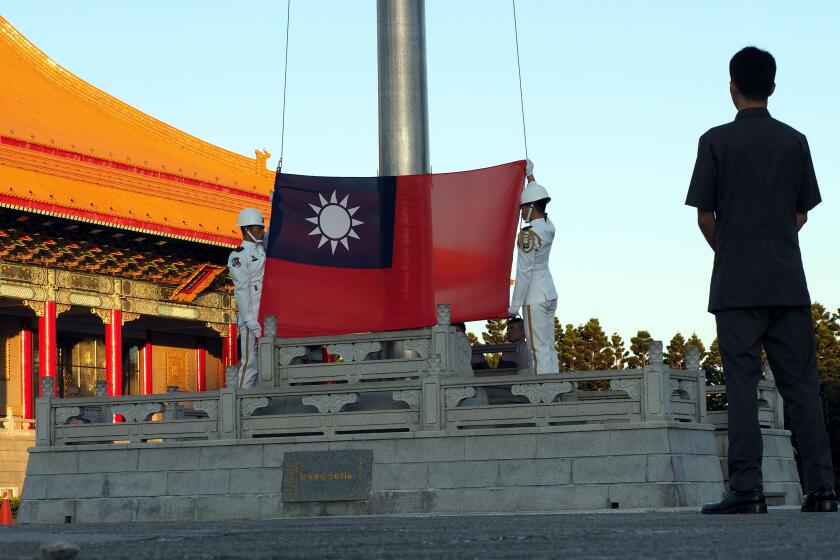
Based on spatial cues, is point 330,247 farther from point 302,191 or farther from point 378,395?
point 378,395

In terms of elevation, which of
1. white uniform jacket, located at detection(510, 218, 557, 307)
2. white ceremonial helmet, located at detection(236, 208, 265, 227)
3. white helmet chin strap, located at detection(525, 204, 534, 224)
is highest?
white ceremonial helmet, located at detection(236, 208, 265, 227)

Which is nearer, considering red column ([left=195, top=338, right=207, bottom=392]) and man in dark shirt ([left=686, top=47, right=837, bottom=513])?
man in dark shirt ([left=686, top=47, right=837, bottom=513])

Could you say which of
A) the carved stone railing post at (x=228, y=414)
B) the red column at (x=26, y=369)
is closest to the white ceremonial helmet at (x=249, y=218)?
the carved stone railing post at (x=228, y=414)

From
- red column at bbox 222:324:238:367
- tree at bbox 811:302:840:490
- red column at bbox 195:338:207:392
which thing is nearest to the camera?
red column at bbox 222:324:238:367

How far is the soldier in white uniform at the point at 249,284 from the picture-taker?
45.1ft

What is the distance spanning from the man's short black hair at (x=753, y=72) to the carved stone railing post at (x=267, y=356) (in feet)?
22.6

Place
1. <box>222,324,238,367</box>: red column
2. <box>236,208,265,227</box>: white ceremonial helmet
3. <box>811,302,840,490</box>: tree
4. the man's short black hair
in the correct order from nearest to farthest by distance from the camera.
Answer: the man's short black hair < <box>236,208,265,227</box>: white ceremonial helmet < <box>222,324,238,367</box>: red column < <box>811,302,840,490</box>: tree

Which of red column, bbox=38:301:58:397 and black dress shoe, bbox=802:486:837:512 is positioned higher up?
red column, bbox=38:301:58:397

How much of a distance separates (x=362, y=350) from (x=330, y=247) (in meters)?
1.42

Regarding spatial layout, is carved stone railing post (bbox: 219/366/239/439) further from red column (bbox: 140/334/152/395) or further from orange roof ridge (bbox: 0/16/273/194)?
red column (bbox: 140/334/152/395)

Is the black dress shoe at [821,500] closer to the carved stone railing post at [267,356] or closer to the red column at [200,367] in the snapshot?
the carved stone railing post at [267,356]

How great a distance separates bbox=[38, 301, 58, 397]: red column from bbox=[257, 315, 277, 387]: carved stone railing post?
12.9m

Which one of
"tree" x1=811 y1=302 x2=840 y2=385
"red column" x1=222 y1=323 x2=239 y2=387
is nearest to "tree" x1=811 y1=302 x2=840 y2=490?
"tree" x1=811 y1=302 x2=840 y2=385

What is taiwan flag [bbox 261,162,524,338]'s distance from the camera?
1338cm
